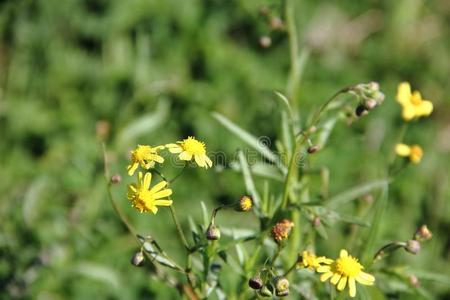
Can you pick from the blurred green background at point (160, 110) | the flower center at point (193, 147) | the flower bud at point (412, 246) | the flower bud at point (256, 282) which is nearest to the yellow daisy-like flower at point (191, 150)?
the flower center at point (193, 147)

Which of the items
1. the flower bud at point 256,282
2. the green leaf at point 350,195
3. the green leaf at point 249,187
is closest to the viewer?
the flower bud at point 256,282

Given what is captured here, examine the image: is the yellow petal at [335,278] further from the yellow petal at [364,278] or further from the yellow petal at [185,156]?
the yellow petal at [185,156]

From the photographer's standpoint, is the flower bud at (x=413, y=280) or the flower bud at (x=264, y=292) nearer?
the flower bud at (x=264, y=292)

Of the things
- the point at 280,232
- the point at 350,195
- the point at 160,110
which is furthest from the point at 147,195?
the point at 160,110

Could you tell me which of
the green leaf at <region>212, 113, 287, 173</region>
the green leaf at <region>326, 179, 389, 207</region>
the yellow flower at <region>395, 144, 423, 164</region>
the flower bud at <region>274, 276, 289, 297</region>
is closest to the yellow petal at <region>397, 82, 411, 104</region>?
the yellow flower at <region>395, 144, 423, 164</region>

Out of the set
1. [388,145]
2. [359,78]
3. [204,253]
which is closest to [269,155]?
[204,253]

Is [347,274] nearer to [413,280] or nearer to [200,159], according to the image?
[413,280]

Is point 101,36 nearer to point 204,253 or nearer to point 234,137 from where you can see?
point 234,137

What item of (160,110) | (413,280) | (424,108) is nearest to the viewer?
(413,280)
